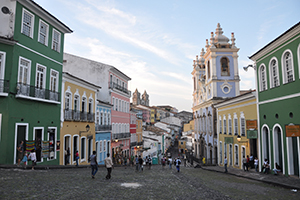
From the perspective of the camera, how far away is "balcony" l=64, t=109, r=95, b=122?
2085 cm

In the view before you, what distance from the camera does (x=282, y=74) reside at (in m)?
16.0

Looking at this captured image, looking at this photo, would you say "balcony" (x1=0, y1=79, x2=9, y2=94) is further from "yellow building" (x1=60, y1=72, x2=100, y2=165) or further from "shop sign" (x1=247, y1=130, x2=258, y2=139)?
"shop sign" (x1=247, y1=130, x2=258, y2=139)

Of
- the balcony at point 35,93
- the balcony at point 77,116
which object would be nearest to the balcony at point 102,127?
the balcony at point 77,116

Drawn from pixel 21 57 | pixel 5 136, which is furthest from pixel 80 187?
pixel 21 57

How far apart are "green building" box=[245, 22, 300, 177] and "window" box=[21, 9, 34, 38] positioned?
50.7 feet

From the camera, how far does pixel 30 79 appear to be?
51.4 feet

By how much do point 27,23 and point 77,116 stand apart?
940cm

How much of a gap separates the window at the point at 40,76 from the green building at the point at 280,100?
50.4ft

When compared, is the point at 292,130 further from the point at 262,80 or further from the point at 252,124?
the point at 262,80

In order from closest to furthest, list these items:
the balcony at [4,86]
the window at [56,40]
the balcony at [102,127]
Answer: the balcony at [4,86], the window at [56,40], the balcony at [102,127]

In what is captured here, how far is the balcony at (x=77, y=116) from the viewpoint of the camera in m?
20.9

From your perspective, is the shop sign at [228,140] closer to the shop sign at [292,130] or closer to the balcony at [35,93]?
the shop sign at [292,130]

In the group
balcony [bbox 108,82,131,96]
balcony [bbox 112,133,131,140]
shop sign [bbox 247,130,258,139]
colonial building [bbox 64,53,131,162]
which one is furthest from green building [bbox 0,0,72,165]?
balcony [bbox 112,133,131,140]

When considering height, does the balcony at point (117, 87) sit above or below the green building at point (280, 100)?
above
